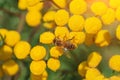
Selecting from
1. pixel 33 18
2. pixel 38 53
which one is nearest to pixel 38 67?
pixel 38 53

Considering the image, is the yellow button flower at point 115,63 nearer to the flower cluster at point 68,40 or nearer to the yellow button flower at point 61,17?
the flower cluster at point 68,40

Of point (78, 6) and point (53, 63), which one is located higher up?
point (78, 6)

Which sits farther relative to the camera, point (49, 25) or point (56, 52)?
point (49, 25)

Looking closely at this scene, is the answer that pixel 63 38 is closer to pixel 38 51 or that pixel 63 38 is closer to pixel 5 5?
pixel 38 51

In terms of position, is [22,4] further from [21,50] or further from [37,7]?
[21,50]

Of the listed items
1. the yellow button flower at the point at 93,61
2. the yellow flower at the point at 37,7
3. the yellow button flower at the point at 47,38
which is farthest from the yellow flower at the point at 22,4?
the yellow button flower at the point at 93,61

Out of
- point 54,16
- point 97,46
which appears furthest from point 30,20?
point 97,46
